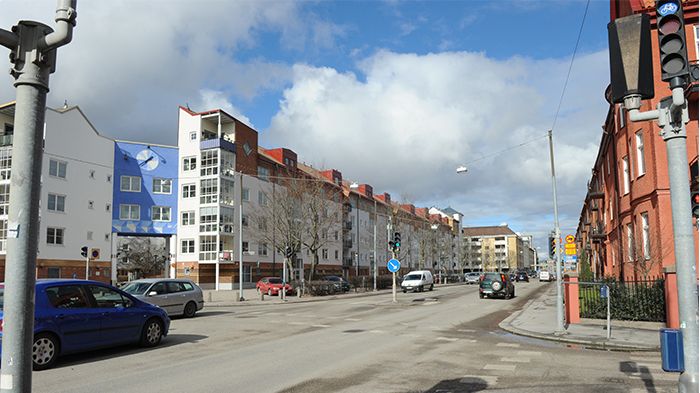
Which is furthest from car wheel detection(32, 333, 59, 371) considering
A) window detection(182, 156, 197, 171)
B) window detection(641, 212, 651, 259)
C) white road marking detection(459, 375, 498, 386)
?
window detection(182, 156, 197, 171)

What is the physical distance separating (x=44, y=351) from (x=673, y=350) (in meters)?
9.68

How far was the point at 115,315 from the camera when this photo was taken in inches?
440

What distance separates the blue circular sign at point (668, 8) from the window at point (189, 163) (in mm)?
52646

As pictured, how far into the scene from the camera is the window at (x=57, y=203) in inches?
1769

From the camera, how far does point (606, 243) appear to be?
38.3 m

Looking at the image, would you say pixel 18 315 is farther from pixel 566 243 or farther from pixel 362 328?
pixel 566 243

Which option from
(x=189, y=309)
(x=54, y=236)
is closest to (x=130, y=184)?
(x=54, y=236)

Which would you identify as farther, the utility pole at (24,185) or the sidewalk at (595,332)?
the sidewalk at (595,332)

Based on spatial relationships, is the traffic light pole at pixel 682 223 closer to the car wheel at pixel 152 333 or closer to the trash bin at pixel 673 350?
the trash bin at pixel 673 350

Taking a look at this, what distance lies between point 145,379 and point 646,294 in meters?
15.5

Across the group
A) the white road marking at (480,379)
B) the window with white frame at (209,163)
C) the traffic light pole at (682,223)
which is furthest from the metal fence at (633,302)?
Answer: the window with white frame at (209,163)

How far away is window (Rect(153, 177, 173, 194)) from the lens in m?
54.2

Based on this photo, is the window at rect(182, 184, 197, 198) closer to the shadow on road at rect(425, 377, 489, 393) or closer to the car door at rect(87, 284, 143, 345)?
the car door at rect(87, 284, 143, 345)

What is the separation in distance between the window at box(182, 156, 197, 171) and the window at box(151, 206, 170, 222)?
4.42 m
